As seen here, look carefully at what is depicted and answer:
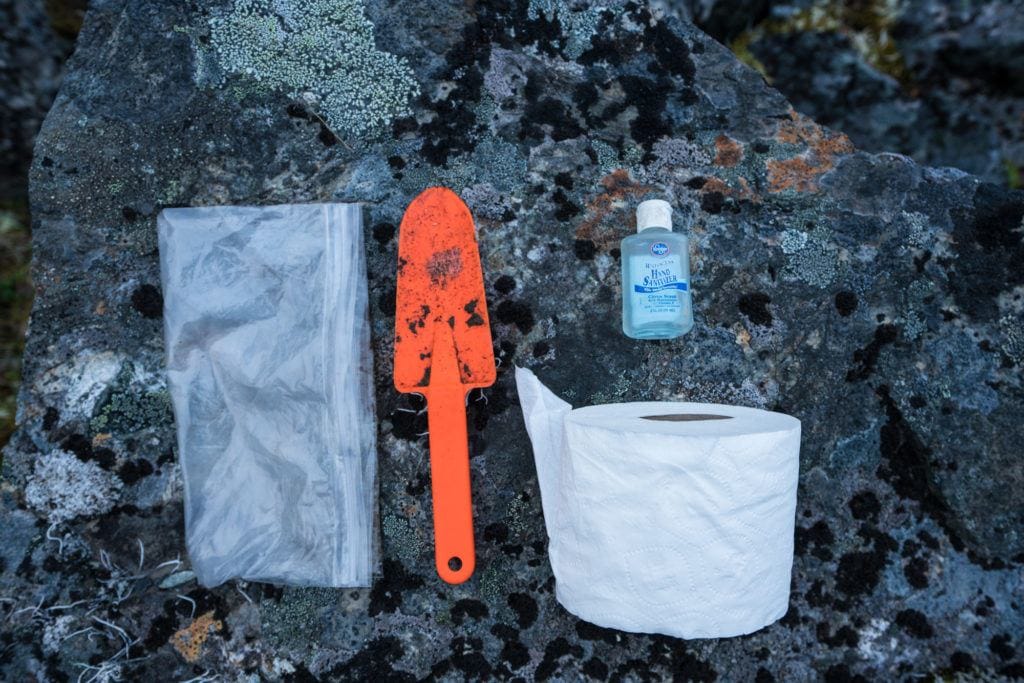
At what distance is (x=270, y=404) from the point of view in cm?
142

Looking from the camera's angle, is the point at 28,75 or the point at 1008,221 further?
the point at 28,75

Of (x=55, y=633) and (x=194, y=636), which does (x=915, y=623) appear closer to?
(x=194, y=636)

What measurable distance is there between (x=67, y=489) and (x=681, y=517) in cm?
125

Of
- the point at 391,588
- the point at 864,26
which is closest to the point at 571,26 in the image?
→ the point at 864,26

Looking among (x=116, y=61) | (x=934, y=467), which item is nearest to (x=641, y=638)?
(x=934, y=467)

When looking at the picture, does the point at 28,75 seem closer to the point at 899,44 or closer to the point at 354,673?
the point at 354,673

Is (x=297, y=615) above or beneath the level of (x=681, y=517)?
beneath

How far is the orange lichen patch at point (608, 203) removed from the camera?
4.81ft

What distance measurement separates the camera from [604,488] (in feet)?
3.88

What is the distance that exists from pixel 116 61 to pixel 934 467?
196cm

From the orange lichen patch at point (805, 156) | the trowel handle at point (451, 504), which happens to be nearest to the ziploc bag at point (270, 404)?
the trowel handle at point (451, 504)

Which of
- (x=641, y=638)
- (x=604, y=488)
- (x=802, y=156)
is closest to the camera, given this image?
(x=604, y=488)

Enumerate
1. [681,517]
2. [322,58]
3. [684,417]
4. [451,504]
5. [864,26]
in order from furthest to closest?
[864,26] → [322,58] → [451,504] → [684,417] → [681,517]

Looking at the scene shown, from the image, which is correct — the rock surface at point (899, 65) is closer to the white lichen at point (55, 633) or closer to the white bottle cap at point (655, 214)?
the white bottle cap at point (655, 214)
